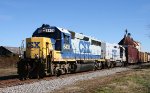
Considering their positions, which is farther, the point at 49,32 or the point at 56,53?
the point at 49,32

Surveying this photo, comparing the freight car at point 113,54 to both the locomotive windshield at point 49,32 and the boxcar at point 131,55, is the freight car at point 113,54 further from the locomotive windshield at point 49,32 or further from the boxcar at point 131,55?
the locomotive windshield at point 49,32

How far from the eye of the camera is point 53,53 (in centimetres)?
2452

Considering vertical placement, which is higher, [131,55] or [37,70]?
[131,55]

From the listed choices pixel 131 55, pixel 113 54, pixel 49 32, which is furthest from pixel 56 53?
pixel 131 55

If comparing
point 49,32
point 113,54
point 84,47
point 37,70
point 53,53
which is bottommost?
point 37,70

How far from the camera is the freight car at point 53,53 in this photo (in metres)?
23.9

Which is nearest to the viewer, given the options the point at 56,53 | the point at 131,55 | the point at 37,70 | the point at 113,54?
the point at 37,70

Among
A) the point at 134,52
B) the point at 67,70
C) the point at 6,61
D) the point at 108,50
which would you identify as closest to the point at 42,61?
the point at 67,70

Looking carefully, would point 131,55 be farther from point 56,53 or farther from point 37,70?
point 37,70

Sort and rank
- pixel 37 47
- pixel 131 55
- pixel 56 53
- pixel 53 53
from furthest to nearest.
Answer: pixel 131 55
pixel 56 53
pixel 53 53
pixel 37 47

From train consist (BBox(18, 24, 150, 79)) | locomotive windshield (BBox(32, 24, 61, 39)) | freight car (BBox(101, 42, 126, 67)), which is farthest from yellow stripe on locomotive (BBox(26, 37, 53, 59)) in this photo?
freight car (BBox(101, 42, 126, 67))

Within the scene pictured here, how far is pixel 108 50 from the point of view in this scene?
42250 millimetres

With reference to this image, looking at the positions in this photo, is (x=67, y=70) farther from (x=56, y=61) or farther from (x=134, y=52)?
(x=134, y=52)

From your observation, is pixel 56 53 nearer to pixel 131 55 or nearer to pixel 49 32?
pixel 49 32
